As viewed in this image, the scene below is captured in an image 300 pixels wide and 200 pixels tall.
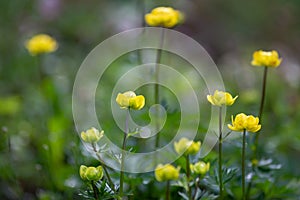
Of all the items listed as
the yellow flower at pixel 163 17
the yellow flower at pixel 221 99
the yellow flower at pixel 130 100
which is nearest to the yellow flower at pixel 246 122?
the yellow flower at pixel 221 99

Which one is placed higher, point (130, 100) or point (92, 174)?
point (130, 100)

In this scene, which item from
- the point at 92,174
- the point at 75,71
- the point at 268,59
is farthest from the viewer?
the point at 75,71

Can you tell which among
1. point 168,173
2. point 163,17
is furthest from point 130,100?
point 163,17

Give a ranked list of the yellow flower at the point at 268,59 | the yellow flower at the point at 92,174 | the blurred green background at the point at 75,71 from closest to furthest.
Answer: the yellow flower at the point at 92,174 → the yellow flower at the point at 268,59 → the blurred green background at the point at 75,71

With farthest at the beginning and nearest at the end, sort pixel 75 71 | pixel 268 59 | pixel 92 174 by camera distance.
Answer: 1. pixel 75 71
2. pixel 268 59
3. pixel 92 174

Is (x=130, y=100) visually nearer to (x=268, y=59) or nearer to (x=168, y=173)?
(x=168, y=173)

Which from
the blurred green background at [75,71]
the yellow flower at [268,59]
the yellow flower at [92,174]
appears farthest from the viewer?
the blurred green background at [75,71]

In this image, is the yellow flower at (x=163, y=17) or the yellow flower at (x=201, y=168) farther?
the yellow flower at (x=163, y=17)

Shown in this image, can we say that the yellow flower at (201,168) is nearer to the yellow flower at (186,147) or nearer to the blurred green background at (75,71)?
the yellow flower at (186,147)

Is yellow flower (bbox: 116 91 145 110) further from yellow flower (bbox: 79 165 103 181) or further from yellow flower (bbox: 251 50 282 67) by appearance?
yellow flower (bbox: 251 50 282 67)
